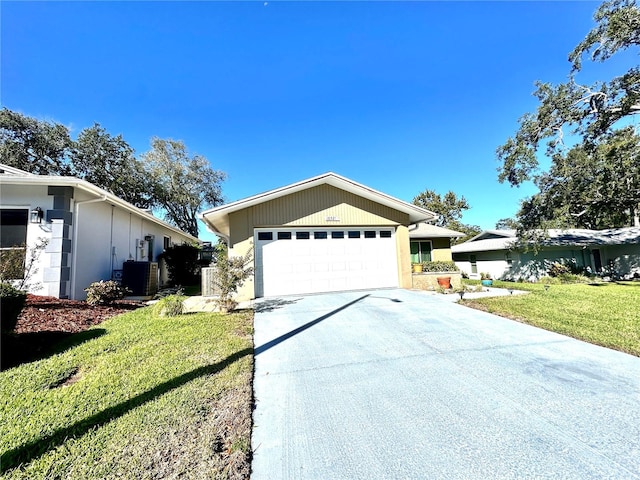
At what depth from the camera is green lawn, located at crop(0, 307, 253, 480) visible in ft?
6.51

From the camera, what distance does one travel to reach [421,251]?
55.3ft

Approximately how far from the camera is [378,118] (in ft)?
47.8

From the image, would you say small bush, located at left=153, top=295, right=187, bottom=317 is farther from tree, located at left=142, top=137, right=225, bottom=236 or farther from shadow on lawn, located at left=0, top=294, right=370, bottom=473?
tree, located at left=142, top=137, right=225, bottom=236

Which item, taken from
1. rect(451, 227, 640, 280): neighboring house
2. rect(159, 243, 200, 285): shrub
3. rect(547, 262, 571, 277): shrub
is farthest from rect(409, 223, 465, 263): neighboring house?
rect(159, 243, 200, 285): shrub

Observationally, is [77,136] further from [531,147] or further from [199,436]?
[531,147]

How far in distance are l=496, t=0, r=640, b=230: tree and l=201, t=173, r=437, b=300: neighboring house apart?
32.9 ft

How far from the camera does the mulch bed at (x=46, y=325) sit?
163 inches

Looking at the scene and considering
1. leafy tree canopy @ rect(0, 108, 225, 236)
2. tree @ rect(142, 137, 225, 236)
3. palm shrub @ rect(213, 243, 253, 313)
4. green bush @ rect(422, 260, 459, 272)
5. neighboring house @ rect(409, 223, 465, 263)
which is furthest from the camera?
tree @ rect(142, 137, 225, 236)

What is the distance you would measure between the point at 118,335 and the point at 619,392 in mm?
7346

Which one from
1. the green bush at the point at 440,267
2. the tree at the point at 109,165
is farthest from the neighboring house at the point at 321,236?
the tree at the point at 109,165

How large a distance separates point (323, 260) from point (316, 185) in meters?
2.83

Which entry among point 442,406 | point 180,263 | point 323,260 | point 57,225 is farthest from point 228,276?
point 180,263

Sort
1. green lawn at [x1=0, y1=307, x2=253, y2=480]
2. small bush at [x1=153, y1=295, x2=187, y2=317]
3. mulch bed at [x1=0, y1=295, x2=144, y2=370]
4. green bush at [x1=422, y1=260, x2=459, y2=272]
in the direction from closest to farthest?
green lawn at [x1=0, y1=307, x2=253, y2=480]
mulch bed at [x1=0, y1=295, x2=144, y2=370]
small bush at [x1=153, y1=295, x2=187, y2=317]
green bush at [x1=422, y1=260, x2=459, y2=272]

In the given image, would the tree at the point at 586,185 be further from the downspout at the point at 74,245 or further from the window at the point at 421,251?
the downspout at the point at 74,245
